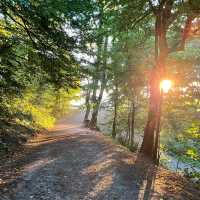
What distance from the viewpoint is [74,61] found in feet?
37.0

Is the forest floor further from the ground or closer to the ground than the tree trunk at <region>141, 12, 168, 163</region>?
closer to the ground

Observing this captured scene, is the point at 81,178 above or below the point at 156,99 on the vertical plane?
below

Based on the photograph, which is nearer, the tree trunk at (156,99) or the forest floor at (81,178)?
the forest floor at (81,178)

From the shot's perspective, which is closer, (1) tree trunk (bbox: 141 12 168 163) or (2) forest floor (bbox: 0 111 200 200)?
(2) forest floor (bbox: 0 111 200 200)

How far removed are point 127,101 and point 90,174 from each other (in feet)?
50.9

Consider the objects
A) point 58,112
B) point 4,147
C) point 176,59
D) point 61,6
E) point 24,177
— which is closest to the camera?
point 24,177

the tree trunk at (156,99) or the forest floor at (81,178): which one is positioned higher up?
the tree trunk at (156,99)

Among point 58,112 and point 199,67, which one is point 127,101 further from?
point 58,112

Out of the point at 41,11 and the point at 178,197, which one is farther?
the point at 41,11

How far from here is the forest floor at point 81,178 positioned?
6.86m

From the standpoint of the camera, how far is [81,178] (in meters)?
8.11

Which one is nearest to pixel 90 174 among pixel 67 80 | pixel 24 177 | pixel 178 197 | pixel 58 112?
pixel 24 177

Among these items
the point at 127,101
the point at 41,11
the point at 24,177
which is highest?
the point at 41,11

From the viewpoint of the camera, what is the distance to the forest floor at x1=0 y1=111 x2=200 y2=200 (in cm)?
686
